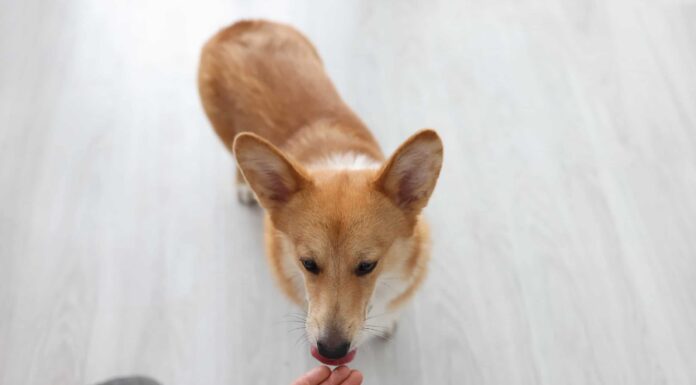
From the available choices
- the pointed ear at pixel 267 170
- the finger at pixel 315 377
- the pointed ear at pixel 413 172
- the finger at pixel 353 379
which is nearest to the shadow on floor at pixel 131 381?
the finger at pixel 315 377

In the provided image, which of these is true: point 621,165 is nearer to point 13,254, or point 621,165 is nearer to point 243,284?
point 243,284

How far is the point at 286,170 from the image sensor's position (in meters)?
1.33

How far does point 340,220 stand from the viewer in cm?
133

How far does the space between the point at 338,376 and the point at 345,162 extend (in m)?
0.58

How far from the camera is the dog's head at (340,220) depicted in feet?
4.36

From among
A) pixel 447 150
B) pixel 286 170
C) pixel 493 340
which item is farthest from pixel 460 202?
pixel 286 170

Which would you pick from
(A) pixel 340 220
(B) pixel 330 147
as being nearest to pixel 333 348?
(A) pixel 340 220

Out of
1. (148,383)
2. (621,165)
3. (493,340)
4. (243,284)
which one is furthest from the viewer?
(621,165)

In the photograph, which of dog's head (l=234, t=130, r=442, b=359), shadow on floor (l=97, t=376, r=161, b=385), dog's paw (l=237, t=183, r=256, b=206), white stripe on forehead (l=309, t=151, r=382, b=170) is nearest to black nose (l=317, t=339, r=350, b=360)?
dog's head (l=234, t=130, r=442, b=359)

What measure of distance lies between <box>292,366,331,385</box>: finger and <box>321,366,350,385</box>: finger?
0.01 metres

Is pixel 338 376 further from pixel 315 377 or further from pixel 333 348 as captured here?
pixel 333 348

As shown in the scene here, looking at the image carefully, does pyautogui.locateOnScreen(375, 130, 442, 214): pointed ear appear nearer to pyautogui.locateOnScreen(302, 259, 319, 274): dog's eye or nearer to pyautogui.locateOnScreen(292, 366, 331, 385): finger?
pyautogui.locateOnScreen(302, 259, 319, 274): dog's eye

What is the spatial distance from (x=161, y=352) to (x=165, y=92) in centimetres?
107

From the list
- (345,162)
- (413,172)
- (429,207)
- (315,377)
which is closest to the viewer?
(413,172)
